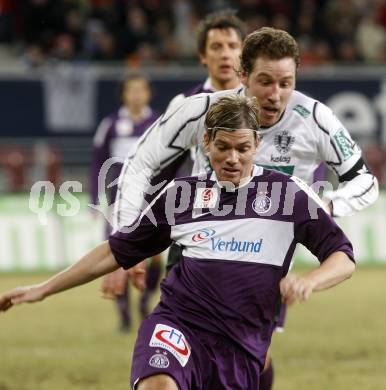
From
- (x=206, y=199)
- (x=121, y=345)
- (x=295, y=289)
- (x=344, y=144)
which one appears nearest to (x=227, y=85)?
(x=344, y=144)

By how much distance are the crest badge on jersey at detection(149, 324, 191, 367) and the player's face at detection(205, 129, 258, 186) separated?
687 mm

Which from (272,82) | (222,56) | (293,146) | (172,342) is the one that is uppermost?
(272,82)

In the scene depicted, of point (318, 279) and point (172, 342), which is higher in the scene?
point (318, 279)

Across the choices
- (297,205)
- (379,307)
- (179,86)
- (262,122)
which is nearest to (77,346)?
(379,307)

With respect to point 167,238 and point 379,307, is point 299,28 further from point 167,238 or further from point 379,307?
point 167,238

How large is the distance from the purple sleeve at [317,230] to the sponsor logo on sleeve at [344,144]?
1.07m

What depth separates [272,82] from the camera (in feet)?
17.6

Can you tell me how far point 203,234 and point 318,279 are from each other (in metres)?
0.70

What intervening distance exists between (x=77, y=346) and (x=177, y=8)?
38.8ft

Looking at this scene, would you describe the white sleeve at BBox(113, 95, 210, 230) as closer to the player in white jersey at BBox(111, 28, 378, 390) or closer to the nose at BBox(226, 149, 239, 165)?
the player in white jersey at BBox(111, 28, 378, 390)

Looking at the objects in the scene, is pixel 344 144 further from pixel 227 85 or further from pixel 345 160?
pixel 227 85

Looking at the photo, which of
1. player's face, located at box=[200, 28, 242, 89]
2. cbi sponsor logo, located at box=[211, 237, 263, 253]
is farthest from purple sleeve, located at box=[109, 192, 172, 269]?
player's face, located at box=[200, 28, 242, 89]

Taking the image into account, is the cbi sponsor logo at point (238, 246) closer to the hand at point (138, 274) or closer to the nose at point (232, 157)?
the nose at point (232, 157)

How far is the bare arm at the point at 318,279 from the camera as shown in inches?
158
